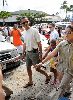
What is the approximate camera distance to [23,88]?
346 inches

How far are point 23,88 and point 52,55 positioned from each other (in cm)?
289

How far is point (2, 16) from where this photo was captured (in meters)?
100

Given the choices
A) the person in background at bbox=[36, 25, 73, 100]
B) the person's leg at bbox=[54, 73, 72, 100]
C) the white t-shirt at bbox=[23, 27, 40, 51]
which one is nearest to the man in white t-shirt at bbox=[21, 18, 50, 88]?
the white t-shirt at bbox=[23, 27, 40, 51]

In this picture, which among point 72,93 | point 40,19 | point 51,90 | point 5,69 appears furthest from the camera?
point 40,19

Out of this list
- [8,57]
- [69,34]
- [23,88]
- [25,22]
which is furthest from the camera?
[8,57]

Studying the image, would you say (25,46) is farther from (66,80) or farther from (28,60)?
(66,80)

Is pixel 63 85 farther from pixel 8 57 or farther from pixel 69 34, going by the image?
pixel 8 57

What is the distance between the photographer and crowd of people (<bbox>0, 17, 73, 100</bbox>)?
20.0 feet

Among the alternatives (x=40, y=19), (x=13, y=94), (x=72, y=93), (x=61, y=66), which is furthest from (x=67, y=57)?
(x=40, y=19)

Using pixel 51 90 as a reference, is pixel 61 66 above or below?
above

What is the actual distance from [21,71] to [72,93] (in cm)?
398

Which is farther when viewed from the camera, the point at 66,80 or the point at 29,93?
the point at 29,93

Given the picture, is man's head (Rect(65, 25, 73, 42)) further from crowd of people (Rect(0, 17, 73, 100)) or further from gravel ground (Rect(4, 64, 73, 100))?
gravel ground (Rect(4, 64, 73, 100))

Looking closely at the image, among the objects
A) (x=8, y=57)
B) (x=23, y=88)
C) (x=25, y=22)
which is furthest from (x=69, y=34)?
(x=8, y=57)
